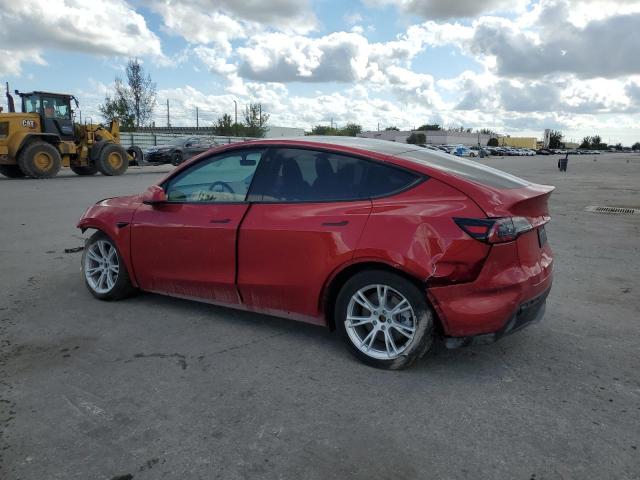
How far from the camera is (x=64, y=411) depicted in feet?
10.2

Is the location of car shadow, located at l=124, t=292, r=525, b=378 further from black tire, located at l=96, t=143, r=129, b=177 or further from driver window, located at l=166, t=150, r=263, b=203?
black tire, located at l=96, t=143, r=129, b=177

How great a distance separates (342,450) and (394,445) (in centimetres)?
27

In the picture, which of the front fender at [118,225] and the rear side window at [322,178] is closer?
the rear side window at [322,178]

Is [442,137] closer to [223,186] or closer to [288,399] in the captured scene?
[223,186]

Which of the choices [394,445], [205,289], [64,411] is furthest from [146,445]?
[205,289]

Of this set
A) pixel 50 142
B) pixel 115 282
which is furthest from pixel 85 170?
pixel 115 282

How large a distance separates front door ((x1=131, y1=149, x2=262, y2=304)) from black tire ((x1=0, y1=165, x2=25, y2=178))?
17771 millimetres

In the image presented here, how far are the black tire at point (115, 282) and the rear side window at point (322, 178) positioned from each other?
1644 mm

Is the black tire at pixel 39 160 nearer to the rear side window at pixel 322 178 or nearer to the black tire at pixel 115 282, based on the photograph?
the black tire at pixel 115 282

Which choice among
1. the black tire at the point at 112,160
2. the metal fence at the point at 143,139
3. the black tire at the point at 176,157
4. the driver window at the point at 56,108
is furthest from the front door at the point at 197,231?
the metal fence at the point at 143,139

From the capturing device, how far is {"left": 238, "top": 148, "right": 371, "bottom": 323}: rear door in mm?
3699

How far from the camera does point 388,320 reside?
11.9 feet

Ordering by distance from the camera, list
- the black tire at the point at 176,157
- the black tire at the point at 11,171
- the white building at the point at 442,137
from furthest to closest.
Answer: the white building at the point at 442,137, the black tire at the point at 176,157, the black tire at the point at 11,171

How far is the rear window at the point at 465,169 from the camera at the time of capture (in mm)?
3688
